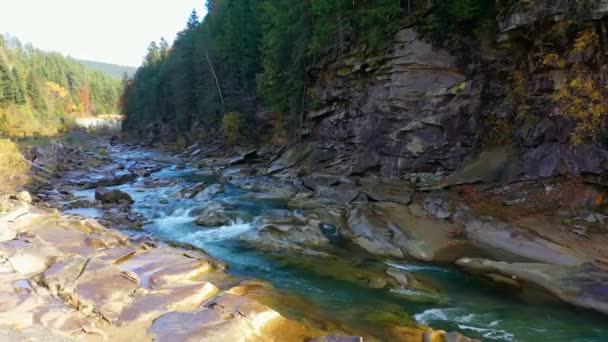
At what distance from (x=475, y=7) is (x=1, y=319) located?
786 inches

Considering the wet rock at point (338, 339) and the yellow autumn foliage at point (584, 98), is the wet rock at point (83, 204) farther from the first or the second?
the yellow autumn foliage at point (584, 98)

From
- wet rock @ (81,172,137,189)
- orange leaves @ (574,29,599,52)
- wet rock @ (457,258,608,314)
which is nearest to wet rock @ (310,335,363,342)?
wet rock @ (457,258,608,314)

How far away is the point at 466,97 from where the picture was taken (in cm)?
1967

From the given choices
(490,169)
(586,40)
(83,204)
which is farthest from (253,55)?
(586,40)

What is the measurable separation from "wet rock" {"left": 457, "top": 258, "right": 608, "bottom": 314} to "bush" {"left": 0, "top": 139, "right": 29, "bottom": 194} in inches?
841

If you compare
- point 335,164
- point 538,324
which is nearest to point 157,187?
point 335,164

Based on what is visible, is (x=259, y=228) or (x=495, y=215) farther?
(x=259, y=228)

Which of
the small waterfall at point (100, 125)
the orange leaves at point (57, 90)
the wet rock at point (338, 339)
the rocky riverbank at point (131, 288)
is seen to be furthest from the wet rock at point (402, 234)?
the orange leaves at point (57, 90)

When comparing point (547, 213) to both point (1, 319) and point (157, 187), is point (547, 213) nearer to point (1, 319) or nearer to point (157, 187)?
point (1, 319)

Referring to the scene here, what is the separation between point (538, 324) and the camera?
9.51 metres

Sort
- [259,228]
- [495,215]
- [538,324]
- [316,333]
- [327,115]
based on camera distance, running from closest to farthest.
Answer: [316,333]
[538,324]
[495,215]
[259,228]
[327,115]

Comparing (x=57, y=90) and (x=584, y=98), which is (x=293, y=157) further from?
(x=57, y=90)

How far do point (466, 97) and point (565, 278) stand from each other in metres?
10.9

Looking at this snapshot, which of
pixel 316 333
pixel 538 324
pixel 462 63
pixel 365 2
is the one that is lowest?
pixel 538 324
